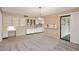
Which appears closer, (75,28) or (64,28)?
(75,28)

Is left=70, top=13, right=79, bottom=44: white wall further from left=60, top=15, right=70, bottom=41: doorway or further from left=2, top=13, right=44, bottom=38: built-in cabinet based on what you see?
left=2, top=13, right=44, bottom=38: built-in cabinet

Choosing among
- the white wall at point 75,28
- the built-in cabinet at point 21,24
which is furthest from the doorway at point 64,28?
the built-in cabinet at point 21,24

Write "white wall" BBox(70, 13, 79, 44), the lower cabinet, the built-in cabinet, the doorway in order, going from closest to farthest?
"white wall" BBox(70, 13, 79, 44) < the doorway < the built-in cabinet < the lower cabinet

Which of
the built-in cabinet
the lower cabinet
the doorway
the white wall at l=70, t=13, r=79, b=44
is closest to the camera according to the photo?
the white wall at l=70, t=13, r=79, b=44

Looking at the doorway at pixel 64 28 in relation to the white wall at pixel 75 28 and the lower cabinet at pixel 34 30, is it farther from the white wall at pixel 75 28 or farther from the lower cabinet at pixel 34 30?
the lower cabinet at pixel 34 30

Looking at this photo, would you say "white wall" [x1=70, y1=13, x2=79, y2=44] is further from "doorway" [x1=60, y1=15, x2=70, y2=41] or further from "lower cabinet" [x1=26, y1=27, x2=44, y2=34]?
"lower cabinet" [x1=26, y1=27, x2=44, y2=34]

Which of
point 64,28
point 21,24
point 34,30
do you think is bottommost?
point 34,30

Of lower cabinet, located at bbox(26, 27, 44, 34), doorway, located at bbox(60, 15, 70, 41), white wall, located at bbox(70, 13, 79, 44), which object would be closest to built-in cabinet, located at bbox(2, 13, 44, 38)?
lower cabinet, located at bbox(26, 27, 44, 34)

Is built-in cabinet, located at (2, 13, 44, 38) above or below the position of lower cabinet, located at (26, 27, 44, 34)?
above

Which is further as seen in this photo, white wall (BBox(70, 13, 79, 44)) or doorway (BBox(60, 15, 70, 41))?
doorway (BBox(60, 15, 70, 41))

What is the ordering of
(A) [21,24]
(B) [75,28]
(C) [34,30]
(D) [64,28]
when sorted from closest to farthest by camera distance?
(B) [75,28]
(D) [64,28]
(A) [21,24]
(C) [34,30]

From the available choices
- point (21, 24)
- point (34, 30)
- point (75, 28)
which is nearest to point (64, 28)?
point (75, 28)

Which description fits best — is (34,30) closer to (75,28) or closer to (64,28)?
(64,28)
